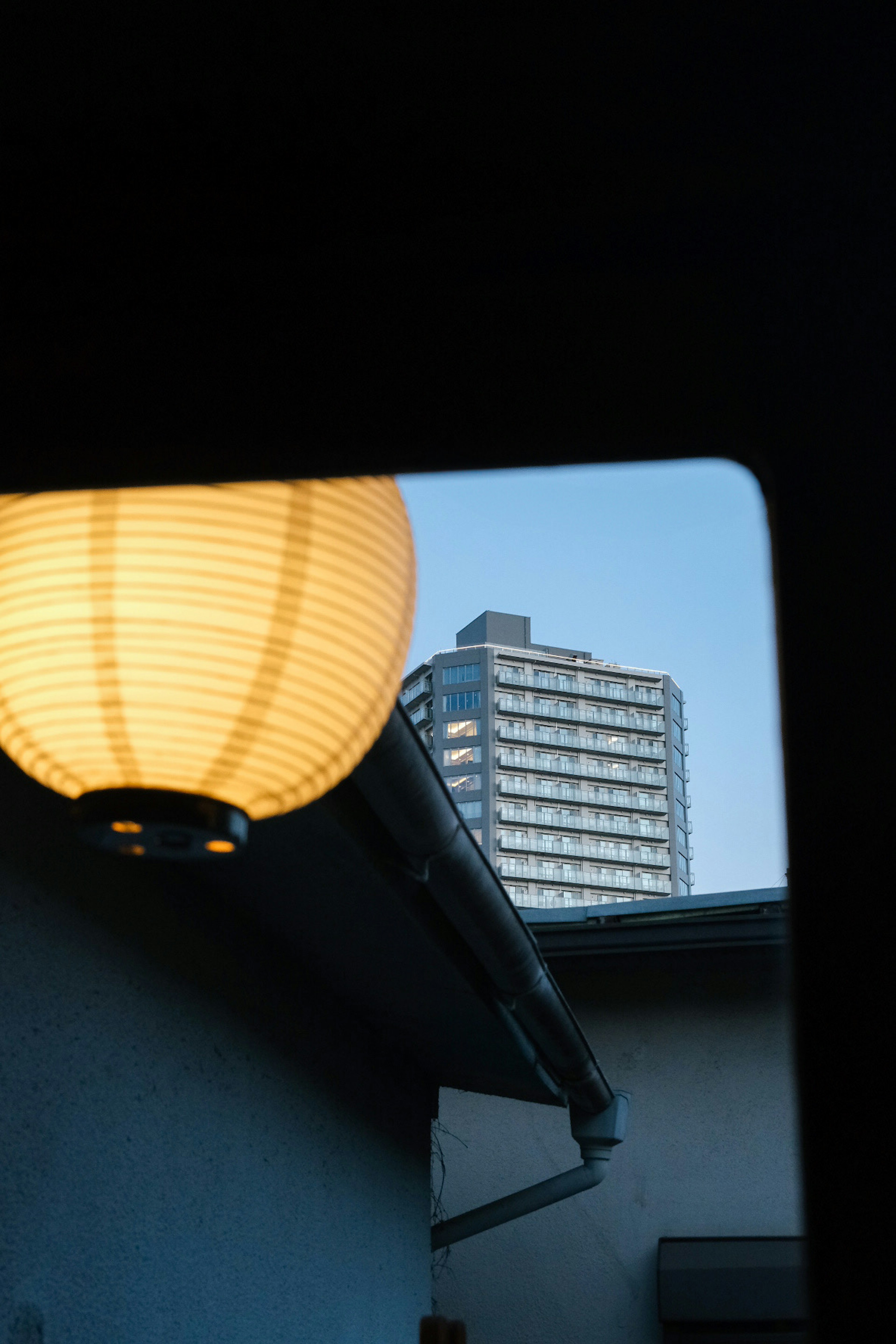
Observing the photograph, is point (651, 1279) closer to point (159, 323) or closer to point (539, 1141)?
point (539, 1141)

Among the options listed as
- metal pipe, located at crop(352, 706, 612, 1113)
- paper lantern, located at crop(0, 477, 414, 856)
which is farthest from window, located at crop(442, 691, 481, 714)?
paper lantern, located at crop(0, 477, 414, 856)

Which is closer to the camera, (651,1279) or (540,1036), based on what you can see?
(540,1036)

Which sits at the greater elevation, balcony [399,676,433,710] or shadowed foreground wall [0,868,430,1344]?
balcony [399,676,433,710]

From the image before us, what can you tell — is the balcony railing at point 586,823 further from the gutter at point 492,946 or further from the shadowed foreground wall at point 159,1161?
the shadowed foreground wall at point 159,1161

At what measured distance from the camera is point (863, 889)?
0.87m

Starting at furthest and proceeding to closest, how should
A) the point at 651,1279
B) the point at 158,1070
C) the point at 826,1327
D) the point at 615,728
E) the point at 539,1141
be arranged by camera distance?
the point at 615,728
the point at 539,1141
the point at 651,1279
the point at 158,1070
the point at 826,1327

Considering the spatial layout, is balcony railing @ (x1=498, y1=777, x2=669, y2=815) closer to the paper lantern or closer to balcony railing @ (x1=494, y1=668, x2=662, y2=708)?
balcony railing @ (x1=494, y1=668, x2=662, y2=708)

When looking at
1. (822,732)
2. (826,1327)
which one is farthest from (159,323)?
(826,1327)

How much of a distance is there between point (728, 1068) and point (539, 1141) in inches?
46.4

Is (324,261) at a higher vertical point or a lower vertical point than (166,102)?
lower

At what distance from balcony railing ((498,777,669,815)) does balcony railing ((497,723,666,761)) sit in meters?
2.34

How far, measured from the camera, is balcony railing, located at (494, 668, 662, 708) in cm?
7894

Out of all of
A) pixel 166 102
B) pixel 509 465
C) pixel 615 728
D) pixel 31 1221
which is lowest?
pixel 31 1221

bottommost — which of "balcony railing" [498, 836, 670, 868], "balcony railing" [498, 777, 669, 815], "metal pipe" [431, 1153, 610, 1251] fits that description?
"metal pipe" [431, 1153, 610, 1251]
